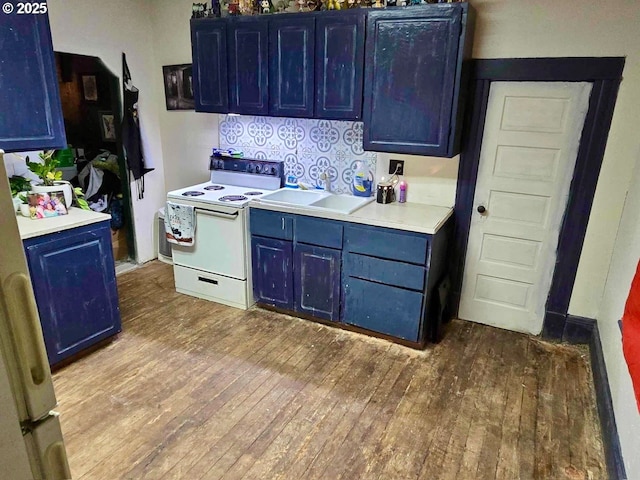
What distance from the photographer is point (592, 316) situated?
116 inches

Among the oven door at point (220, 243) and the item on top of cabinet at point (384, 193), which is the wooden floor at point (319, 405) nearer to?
the oven door at point (220, 243)

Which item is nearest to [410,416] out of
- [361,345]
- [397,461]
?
[397,461]

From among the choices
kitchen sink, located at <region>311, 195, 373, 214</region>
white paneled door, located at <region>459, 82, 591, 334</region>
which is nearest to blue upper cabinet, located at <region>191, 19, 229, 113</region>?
kitchen sink, located at <region>311, 195, 373, 214</region>

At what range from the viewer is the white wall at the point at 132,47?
3318 millimetres

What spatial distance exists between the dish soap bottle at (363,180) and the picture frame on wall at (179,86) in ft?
5.56

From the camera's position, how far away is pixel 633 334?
5.73 feet

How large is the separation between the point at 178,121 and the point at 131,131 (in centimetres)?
44

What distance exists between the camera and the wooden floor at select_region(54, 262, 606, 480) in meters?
2.05

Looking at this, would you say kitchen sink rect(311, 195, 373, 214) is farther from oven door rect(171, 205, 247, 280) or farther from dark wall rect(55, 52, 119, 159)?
dark wall rect(55, 52, 119, 159)

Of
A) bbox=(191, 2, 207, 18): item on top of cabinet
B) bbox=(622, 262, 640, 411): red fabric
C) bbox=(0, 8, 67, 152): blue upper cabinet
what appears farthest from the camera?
bbox=(191, 2, 207, 18): item on top of cabinet

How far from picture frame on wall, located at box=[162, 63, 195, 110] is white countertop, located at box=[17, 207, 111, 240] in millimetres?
1644

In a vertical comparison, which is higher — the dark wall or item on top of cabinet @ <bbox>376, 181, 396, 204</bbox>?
the dark wall

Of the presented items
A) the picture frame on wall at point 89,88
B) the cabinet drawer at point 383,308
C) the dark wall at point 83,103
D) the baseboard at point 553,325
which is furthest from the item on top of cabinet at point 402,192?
the picture frame on wall at point 89,88

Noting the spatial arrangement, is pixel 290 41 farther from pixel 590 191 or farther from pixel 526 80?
pixel 590 191
